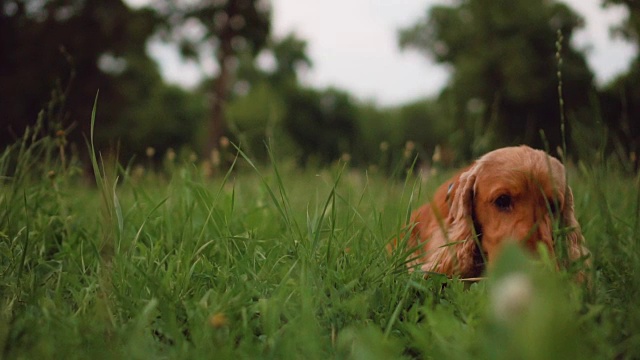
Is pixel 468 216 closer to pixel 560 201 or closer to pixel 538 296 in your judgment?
pixel 560 201

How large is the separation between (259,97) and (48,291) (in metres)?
31.6

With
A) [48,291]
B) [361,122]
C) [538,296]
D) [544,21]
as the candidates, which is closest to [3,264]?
[48,291]

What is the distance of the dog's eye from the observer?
2335mm

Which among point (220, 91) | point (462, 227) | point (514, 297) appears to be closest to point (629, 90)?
point (220, 91)

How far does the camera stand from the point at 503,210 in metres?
2.35

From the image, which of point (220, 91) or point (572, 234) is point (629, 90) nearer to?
point (220, 91)

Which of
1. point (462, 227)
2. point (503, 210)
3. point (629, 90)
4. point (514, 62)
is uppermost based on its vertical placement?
point (503, 210)

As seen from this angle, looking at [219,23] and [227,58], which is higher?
[219,23]

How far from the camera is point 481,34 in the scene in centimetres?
2361

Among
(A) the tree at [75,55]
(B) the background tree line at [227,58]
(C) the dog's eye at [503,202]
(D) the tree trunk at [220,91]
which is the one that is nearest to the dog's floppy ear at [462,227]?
(C) the dog's eye at [503,202]

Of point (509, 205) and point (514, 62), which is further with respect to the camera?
point (514, 62)

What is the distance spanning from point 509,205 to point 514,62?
20705mm

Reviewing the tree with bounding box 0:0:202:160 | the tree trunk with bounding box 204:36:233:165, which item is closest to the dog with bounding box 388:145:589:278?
the tree with bounding box 0:0:202:160

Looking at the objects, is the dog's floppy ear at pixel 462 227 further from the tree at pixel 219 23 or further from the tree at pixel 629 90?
the tree at pixel 219 23
